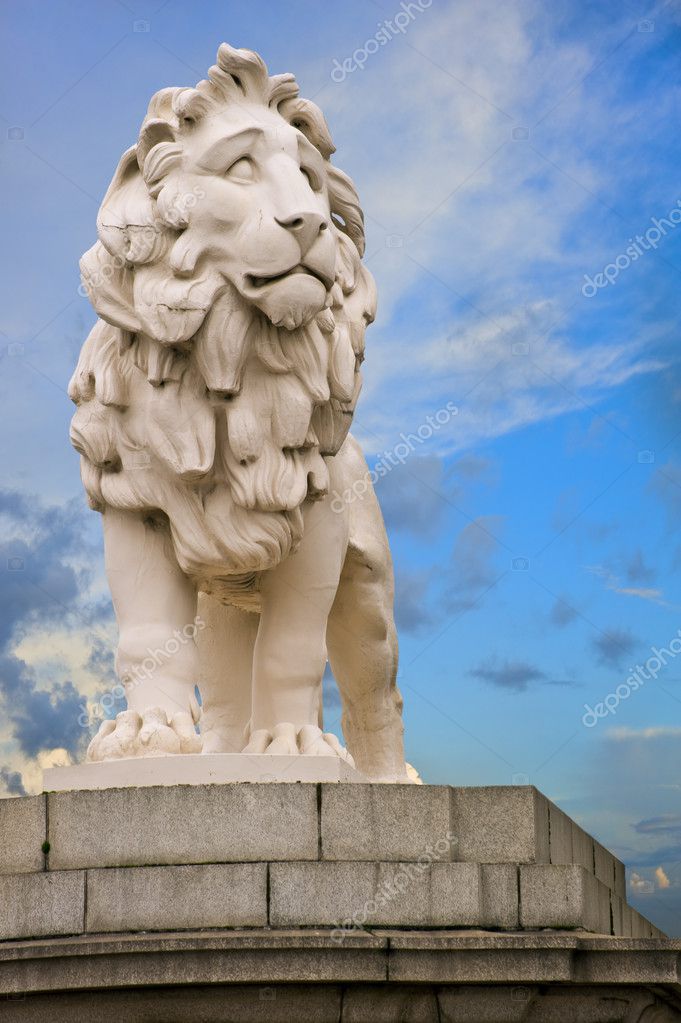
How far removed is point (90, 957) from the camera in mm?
5996

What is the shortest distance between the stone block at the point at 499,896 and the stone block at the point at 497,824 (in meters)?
0.14

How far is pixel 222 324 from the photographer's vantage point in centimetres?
674

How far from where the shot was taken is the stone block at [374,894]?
241 inches

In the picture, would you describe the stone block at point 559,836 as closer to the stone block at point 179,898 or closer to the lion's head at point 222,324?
the stone block at point 179,898

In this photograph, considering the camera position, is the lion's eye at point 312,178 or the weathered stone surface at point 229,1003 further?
the lion's eye at point 312,178

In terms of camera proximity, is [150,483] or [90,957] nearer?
[90,957]

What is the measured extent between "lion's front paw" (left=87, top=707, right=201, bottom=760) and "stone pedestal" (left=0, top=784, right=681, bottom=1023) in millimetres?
362

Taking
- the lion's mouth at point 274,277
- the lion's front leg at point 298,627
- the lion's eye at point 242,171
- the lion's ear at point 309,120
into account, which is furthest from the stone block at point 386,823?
the lion's ear at point 309,120

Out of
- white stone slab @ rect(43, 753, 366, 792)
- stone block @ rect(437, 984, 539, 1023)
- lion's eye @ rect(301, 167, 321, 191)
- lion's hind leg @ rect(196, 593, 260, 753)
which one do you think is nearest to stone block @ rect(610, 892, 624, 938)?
stone block @ rect(437, 984, 539, 1023)

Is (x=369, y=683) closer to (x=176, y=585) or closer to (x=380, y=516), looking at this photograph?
(x=380, y=516)

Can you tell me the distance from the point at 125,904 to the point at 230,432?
79.7 inches

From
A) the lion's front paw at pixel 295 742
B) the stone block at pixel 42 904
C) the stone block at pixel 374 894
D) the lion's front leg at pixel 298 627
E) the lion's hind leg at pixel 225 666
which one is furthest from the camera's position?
the lion's hind leg at pixel 225 666

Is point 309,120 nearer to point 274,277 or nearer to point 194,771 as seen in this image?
point 274,277

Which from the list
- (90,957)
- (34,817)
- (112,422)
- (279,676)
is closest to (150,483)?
(112,422)
